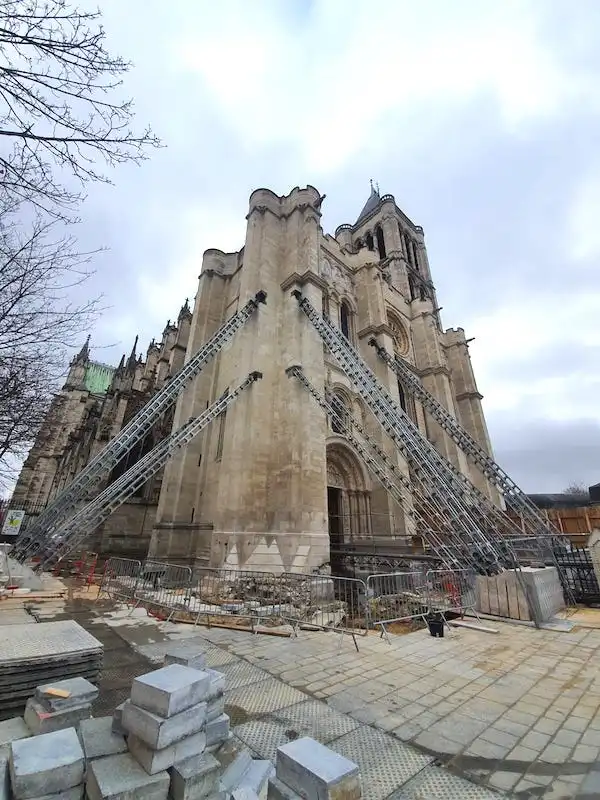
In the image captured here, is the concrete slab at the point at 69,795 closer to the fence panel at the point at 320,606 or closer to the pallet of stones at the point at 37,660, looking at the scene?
the pallet of stones at the point at 37,660

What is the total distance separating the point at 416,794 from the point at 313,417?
35.3ft

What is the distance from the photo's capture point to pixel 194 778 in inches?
75.5

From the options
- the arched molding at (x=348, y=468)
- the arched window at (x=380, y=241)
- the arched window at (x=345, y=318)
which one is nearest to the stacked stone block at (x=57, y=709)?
the arched molding at (x=348, y=468)

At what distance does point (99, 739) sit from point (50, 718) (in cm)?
44

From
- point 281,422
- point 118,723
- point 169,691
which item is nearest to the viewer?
point 169,691

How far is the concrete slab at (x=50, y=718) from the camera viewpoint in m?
2.27

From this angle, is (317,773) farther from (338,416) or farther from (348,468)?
(348,468)

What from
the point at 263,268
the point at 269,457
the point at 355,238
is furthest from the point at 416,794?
the point at 355,238

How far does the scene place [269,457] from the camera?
12.6 m

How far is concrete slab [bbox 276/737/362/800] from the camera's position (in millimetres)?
1818

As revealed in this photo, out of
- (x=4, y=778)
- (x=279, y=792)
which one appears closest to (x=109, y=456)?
(x=4, y=778)

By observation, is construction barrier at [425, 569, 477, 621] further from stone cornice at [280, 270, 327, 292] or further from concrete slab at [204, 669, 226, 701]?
stone cornice at [280, 270, 327, 292]

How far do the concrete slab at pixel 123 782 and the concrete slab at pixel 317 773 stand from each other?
2.21 ft

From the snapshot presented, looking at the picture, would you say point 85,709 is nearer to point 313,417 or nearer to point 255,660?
point 255,660
